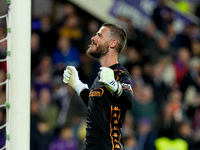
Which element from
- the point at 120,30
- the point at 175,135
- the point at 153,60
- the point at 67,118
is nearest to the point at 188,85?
the point at 153,60

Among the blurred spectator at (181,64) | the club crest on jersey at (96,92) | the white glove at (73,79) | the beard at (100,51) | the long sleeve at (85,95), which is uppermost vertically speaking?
the beard at (100,51)

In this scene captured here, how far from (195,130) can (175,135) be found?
47.9 inches

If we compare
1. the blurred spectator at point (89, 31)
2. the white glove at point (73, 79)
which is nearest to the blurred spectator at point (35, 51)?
the blurred spectator at point (89, 31)

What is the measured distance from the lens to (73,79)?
17.0ft

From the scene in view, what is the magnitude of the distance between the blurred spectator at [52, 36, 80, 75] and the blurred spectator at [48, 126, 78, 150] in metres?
1.44

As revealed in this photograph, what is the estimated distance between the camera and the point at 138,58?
1171cm

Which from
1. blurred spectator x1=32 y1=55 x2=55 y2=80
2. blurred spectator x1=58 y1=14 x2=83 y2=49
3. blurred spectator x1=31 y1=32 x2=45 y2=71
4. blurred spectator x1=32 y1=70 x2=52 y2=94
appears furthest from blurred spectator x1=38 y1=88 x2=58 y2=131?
blurred spectator x1=58 y1=14 x2=83 y2=49

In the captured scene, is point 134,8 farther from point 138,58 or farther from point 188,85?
point 188,85

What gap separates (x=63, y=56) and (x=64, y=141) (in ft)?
6.45

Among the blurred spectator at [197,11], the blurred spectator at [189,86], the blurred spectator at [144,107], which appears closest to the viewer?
the blurred spectator at [144,107]

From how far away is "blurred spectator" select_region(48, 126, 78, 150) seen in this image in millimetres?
9389

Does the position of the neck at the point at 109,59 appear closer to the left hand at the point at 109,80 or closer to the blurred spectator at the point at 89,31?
the left hand at the point at 109,80

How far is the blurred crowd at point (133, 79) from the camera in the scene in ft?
31.7

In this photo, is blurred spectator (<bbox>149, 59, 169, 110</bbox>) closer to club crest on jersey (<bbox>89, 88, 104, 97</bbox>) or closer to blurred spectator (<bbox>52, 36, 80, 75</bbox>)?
blurred spectator (<bbox>52, 36, 80, 75</bbox>)
